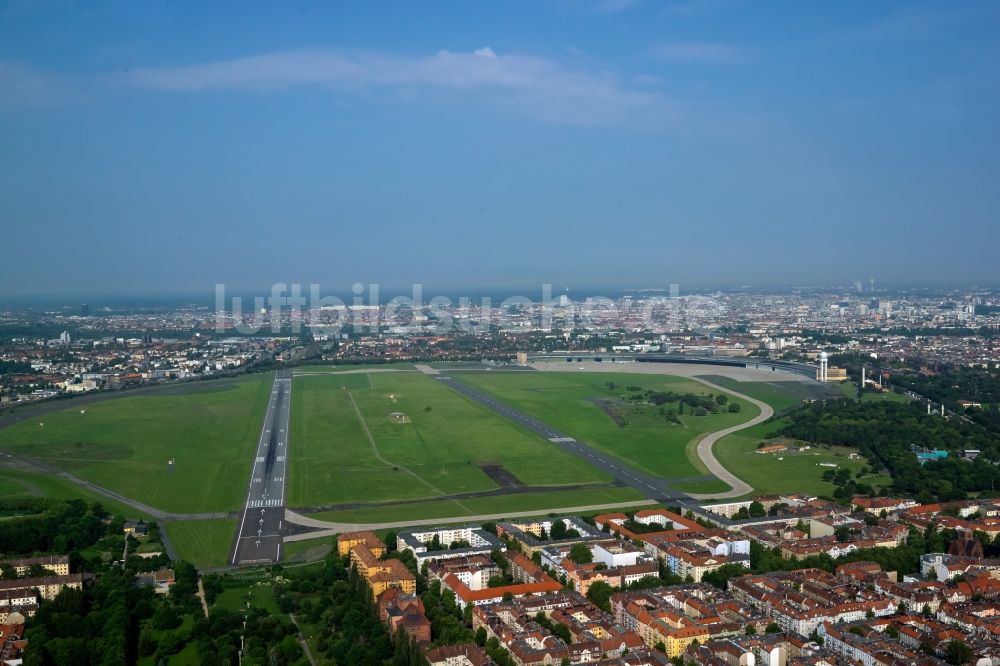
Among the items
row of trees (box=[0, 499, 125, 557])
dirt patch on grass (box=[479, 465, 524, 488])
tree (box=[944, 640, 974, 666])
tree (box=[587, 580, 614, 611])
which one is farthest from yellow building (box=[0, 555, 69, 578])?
tree (box=[944, 640, 974, 666])

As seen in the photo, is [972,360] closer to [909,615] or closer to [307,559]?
[909,615]

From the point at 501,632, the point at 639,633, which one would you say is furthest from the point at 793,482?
the point at 501,632

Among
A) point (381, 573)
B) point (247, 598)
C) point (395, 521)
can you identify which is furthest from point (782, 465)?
point (247, 598)

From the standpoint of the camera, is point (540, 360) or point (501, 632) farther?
point (540, 360)

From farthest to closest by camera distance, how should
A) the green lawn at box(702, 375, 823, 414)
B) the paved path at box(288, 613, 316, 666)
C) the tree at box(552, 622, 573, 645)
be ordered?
the green lawn at box(702, 375, 823, 414) → the tree at box(552, 622, 573, 645) → the paved path at box(288, 613, 316, 666)

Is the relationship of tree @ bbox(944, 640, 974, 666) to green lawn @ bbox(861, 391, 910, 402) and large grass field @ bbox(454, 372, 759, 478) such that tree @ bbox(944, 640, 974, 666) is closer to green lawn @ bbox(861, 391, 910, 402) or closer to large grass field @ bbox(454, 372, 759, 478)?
large grass field @ bbox(454, 372, 759, 478)

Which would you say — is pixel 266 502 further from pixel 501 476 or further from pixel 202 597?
pixel 501 476

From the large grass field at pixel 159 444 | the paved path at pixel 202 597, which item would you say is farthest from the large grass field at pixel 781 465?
the large grass field at pixel 159 444
